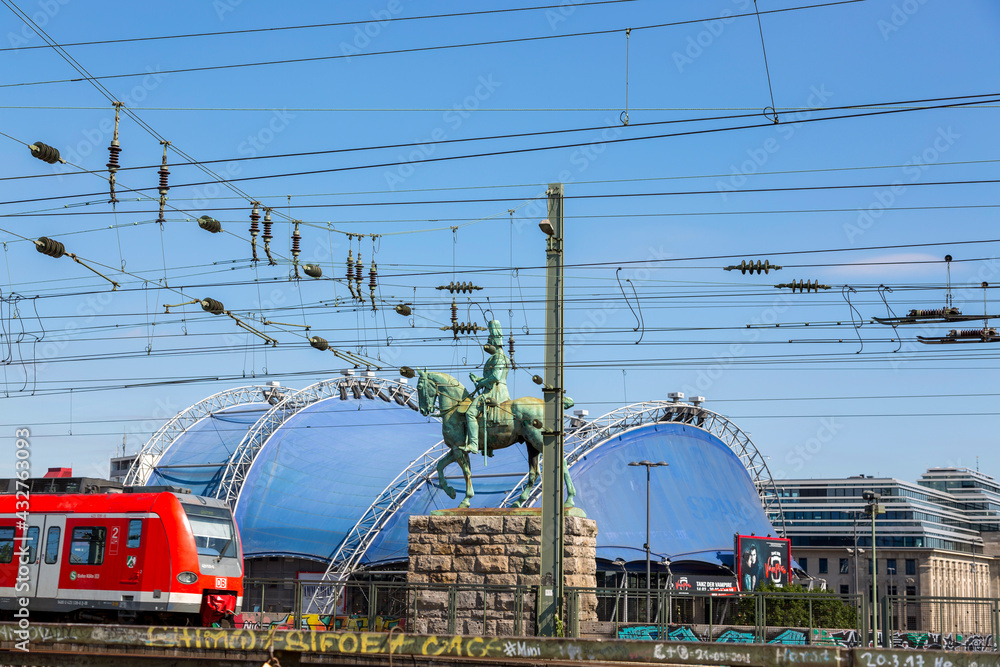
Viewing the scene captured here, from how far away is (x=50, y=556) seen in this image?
28047 mm

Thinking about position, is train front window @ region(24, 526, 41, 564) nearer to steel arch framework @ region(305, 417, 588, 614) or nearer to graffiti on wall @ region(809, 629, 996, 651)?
graffiti on wall @ region(809, 629, 996, 651)

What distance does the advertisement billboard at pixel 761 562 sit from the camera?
241ft

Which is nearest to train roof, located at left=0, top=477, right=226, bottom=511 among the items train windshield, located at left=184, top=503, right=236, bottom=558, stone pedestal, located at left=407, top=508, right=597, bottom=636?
train windshield, located at left=184, top=503, right=236, bottom=558

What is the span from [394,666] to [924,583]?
476 feet

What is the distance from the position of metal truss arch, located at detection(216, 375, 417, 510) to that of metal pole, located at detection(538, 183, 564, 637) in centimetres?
5486

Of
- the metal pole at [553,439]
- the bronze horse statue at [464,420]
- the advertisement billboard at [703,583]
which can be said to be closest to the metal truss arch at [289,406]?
the advertisement billboard at [703,583]

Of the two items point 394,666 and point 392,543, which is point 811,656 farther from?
point 392,543

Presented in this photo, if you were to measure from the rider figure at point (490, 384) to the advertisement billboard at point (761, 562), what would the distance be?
45337mm

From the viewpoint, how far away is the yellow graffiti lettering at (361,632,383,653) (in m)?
13.8

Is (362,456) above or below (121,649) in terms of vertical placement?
above

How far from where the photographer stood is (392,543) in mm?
69875

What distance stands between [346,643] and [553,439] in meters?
11.3

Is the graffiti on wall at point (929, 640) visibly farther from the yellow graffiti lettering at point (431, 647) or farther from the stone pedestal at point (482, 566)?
the yellow graffiti lettering at point (431, 647)

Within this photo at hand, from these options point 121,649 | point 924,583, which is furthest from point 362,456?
point 924,583
